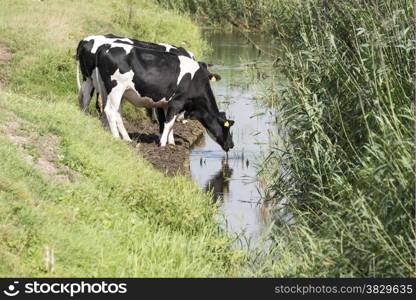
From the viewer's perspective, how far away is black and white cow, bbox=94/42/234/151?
17.6 meters

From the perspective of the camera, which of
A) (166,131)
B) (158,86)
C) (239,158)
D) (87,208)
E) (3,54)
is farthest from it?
(3,54)

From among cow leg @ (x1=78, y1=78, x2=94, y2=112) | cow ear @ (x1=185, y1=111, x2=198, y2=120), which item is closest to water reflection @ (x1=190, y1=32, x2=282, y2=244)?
cow ear @ (x1=185, y1=111, x2=198, y2=120)

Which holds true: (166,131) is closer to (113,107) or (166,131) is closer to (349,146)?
(113,107)

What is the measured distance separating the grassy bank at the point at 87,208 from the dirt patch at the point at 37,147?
0.06ft

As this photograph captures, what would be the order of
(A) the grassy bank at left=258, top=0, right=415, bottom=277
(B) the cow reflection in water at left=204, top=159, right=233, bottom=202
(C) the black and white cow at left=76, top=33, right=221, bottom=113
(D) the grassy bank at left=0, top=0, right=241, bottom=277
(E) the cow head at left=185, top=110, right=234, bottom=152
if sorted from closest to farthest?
(A) the grassy bank at left=258, top=0, right=415, bottom=277 < (D) the grassy bank at left=0, top=0, right=241, bottom=277 < (B) the cow reflection in water at left=204, top=159, right=233, bottom=202 < (C) the black and white cow at left=76, top=33, right=221, bottom=113 < (E) the cow head at left=185, top=110, right=234, bottom=152

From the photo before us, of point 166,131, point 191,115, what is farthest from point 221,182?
point 191,115

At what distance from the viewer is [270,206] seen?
14.8 meters

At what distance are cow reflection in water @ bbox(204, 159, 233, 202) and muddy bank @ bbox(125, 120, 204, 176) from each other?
444 mm

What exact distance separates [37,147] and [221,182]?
5.00 metres

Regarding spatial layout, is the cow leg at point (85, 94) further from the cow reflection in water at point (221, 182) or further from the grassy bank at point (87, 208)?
the cow reflection in water at point (221, 182)

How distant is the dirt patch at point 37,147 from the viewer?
12.1 m

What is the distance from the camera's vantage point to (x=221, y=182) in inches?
682

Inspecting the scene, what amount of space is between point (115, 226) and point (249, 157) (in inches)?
347

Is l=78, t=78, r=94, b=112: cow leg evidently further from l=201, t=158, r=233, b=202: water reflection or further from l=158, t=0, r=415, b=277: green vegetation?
l=158, t=0, r=415, b=277: green vegetation
